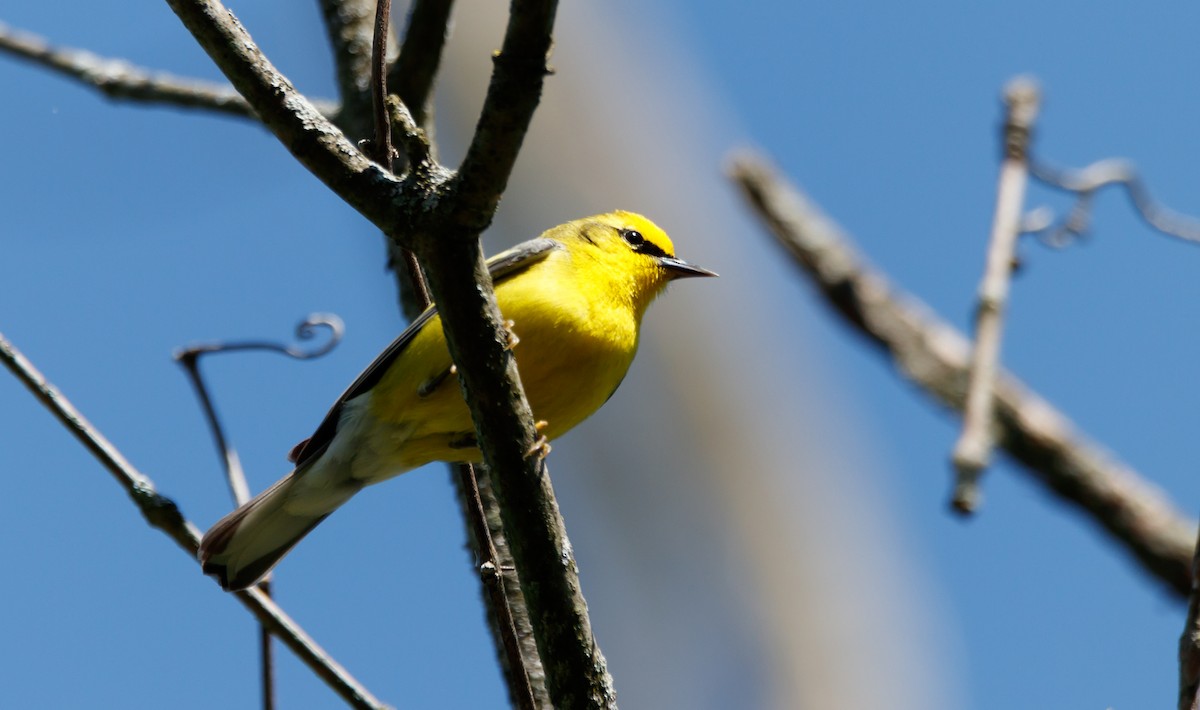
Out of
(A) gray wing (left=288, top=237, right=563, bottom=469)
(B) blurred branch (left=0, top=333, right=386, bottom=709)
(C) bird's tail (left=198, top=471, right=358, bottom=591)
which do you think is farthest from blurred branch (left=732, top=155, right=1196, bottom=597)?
(B) blurred branch (left=0, top=333, right=386, bottom=709)

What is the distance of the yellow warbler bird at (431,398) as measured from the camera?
3953 mm

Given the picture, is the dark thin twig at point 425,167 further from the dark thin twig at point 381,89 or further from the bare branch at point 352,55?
the bare branch at point 352,55

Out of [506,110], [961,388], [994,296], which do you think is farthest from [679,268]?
[506,110]

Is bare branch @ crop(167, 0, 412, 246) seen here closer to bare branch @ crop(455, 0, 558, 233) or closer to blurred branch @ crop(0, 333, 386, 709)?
bare branch @ crop(455, 0, 558, 233)

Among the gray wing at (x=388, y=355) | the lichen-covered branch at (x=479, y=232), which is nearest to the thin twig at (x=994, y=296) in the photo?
the lichen-covered branch at (x=479, y=232)

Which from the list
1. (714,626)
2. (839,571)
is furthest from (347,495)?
(839,571)

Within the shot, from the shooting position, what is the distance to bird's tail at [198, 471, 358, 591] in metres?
3.97

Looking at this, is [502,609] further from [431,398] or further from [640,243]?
[640,243]

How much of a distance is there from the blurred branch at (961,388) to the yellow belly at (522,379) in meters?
1.80

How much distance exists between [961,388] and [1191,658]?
3562 mm

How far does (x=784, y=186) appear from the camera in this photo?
578cm

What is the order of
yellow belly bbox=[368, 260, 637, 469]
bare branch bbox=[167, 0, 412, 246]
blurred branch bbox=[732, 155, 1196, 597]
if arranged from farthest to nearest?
blurred branch bbox=[732, 155, 1196, 597] → yellow belly bbox=[368, 260, 637, 469] → bare branch bbox=[167, 0, 412, 246]

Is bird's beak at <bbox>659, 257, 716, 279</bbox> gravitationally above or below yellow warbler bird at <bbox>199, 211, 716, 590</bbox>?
above

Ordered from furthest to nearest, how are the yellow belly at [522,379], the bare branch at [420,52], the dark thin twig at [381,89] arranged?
the bare branch at [420,52] → the yellow belly at [522,379] → the dark thin twig at [381,89]
